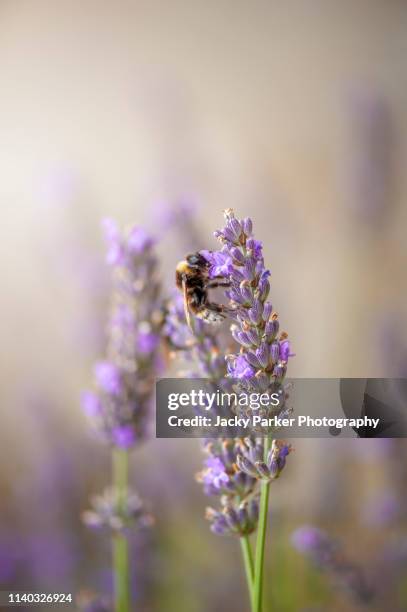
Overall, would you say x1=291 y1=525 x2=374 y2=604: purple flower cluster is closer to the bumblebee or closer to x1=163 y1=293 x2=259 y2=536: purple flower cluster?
x1=163 y1=293 x2=259 y2=536: purple flower cluster

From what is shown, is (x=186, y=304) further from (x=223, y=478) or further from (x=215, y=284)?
(x=223, y=478)

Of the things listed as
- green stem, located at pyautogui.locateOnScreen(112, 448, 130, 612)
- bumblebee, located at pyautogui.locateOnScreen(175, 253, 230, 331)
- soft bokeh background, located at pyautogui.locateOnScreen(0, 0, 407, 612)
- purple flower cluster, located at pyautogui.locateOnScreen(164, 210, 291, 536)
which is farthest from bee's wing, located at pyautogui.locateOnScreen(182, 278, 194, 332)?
soft bokeh background, located at pyautogui.locateOnScreen(0, 0, 407, 612)

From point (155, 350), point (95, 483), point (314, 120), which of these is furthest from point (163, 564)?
point (314, 120)

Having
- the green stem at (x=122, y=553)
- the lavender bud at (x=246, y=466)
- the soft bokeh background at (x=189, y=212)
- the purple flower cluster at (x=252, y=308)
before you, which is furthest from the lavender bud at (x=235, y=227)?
the soft bokeh background at (x=189, y=212)

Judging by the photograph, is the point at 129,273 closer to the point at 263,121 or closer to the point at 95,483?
the point at 95,483

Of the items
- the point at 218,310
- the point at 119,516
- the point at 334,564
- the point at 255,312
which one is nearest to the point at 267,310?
the point at 255,312

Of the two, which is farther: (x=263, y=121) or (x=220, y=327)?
(x=263, y=121)

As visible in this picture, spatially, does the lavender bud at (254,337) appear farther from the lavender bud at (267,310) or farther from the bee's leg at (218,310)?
the bee's leg at (218,310)
